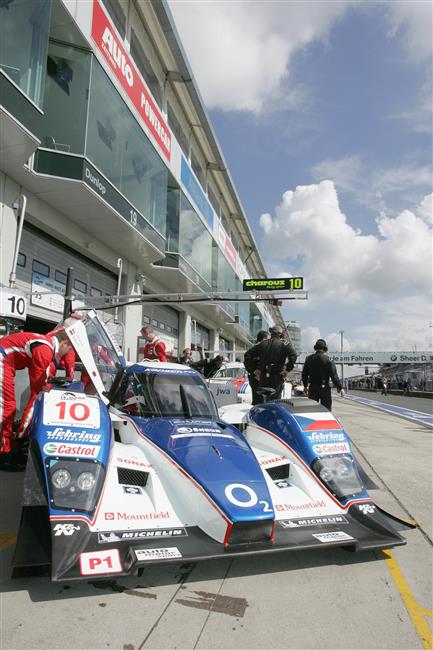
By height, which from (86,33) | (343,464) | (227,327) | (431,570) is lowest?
(431,570)

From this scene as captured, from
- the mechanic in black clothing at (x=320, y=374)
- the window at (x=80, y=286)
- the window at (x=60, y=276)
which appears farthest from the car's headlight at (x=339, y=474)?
the window at (x=80, y=286)

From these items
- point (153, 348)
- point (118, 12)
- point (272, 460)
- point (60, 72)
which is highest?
point (118, 12)

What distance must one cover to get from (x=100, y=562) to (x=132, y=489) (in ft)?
2.01

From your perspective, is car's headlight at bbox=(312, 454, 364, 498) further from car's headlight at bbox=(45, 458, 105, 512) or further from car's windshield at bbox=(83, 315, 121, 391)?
car's windshield at bbox=(83, 315, 121, 391)

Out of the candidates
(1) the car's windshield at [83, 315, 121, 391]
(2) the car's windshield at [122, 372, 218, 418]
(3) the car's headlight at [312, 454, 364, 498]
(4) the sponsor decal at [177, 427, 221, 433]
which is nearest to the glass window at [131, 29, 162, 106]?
(1) the car's windshield at [83, 315, 121, 391]

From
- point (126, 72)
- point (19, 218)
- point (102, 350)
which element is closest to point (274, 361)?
point (102, 350)

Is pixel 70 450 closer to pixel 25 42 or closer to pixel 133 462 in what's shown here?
pixel 133 462

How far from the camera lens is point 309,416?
143 inches

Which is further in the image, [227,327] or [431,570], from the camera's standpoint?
[227,327]

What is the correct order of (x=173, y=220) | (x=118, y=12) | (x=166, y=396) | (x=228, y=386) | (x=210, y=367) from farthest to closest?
1. (x=173, y=220)
2. (x=118, y=12)
3. (x=210, y=367)
4. (x=228, y=386)
5. (x=166, y=396)

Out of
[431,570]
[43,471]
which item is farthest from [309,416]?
[43,471]

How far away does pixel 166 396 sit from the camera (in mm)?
3680

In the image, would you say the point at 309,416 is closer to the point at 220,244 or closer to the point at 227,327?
the point at 220,244

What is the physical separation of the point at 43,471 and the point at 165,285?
1445 cm
